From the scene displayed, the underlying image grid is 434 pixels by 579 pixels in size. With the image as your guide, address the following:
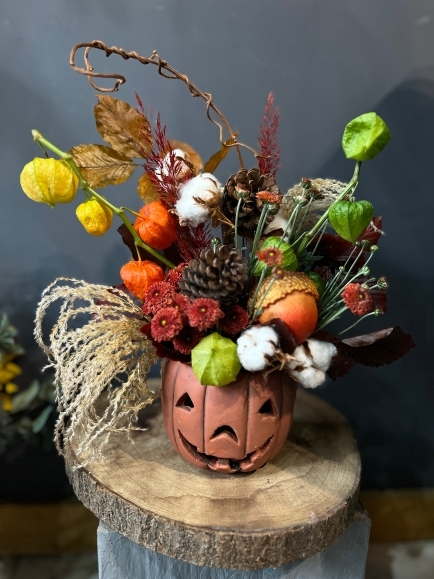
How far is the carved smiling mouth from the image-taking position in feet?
2.65

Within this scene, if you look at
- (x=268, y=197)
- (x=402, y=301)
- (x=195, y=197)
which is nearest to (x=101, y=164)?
(x=195, y=197)

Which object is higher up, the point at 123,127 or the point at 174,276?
the point at 123,127

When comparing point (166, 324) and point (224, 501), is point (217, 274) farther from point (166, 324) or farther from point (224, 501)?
point (224, 501)

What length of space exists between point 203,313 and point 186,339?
7cm

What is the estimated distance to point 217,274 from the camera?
2.29 ft

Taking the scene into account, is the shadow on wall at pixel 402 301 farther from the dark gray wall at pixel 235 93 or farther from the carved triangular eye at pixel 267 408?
the carved triangular eye at pixel 267 408

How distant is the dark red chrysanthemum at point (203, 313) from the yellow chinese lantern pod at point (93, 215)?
0.20 metres

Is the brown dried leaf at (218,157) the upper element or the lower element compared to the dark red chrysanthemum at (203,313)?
upper

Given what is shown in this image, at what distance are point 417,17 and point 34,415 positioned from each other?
1306 mm

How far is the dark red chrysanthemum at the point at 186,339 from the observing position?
73cm

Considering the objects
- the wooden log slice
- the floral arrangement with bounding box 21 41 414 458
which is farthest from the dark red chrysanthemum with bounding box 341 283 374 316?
the wooden log slice

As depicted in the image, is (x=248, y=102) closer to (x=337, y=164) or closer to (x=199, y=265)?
(x=337, y=164)

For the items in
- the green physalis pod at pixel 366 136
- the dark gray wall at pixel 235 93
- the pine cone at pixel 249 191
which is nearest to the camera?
the green physalis pod at pixel 366 136

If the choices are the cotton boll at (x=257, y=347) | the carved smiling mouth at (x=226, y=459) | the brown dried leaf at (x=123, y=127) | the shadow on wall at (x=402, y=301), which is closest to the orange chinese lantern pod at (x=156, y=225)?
the brown dried leaf at (x=123, y=127)
